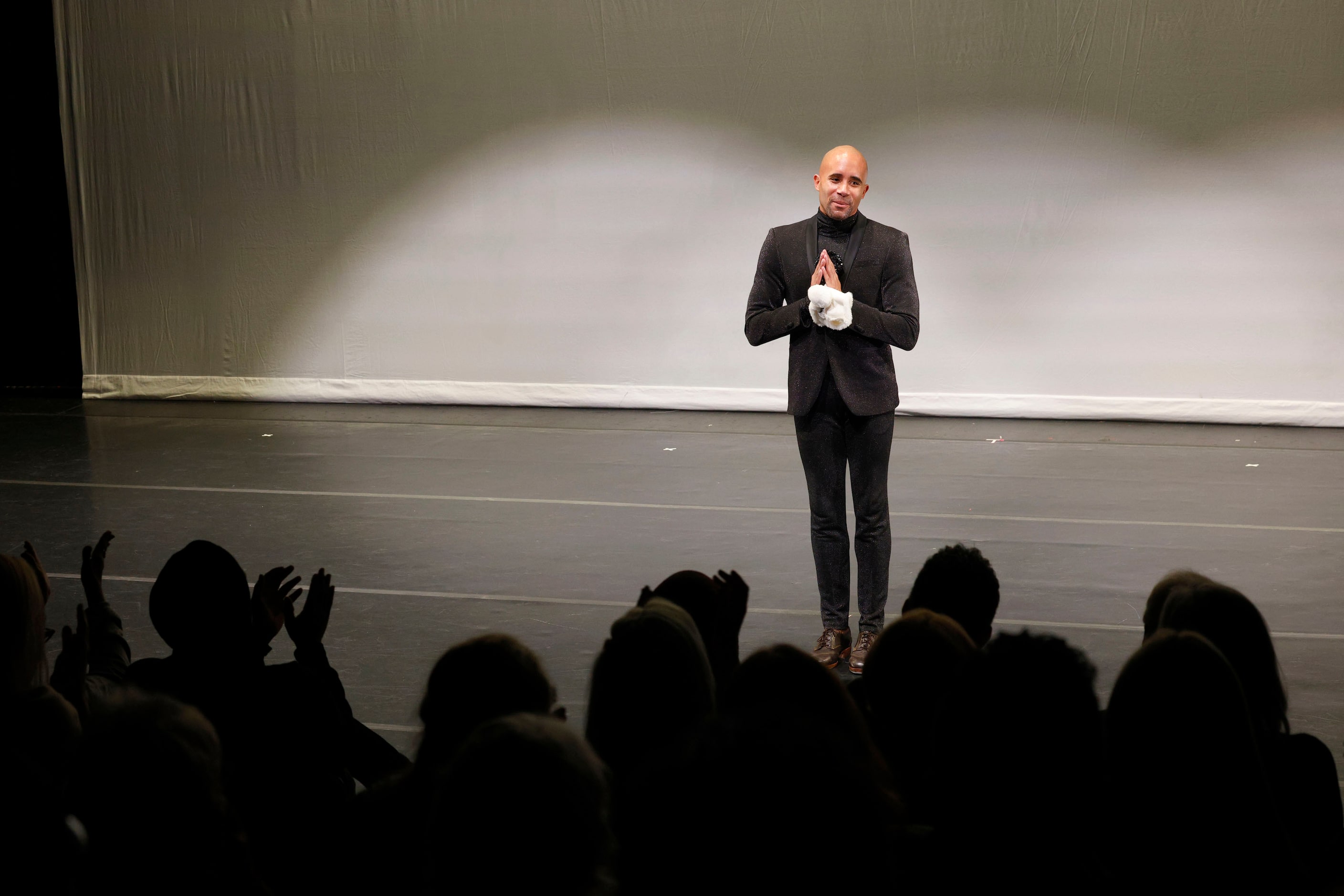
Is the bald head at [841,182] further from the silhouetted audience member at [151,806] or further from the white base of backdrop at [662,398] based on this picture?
the white base of backdrop at [662,398]

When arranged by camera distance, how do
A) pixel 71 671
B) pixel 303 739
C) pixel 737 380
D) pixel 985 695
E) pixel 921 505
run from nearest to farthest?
pixel 985 695, pixel 303 739, pixel 71 671, pixel 921 505, pixel 737 380

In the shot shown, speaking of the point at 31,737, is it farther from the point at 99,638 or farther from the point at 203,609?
the point at 99,638

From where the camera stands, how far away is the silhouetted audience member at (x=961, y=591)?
7.95 feet

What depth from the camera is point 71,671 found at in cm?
212

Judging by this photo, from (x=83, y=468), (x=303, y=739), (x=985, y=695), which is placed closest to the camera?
(x=985, y=695)

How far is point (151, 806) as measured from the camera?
4.28 ft

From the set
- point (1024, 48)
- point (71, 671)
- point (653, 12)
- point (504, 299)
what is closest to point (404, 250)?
point (504, 299)

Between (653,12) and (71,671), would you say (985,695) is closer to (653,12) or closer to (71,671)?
(71,671)

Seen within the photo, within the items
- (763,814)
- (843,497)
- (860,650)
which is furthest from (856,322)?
(763,814)

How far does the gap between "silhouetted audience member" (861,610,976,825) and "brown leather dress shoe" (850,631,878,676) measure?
1.83 metres

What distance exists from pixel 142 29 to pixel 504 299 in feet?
10.3

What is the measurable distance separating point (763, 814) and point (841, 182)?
9.31ft

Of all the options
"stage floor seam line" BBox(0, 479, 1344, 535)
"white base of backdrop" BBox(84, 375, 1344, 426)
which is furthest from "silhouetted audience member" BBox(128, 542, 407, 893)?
"white base of backdrop" BBox(84, 375, 1344, 426)

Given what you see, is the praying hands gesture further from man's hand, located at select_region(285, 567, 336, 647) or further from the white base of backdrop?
the white base of backdrop
